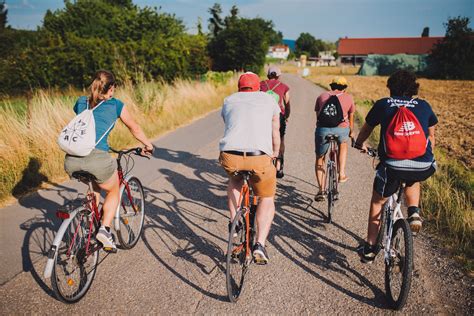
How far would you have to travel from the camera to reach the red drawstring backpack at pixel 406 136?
2.74 metres

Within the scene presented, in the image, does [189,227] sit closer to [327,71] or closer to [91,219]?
[91,219]

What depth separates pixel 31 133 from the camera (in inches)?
259

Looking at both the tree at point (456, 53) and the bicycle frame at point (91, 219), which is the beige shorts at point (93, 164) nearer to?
the bicycle frame at point (91, 219)

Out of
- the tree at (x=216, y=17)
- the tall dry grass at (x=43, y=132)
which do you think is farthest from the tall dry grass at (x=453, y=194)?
the tree at (x=216, y=17)

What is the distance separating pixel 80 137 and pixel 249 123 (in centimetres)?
152

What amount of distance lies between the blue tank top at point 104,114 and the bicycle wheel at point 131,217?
92cm

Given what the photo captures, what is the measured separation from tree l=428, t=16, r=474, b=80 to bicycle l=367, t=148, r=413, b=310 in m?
45.3

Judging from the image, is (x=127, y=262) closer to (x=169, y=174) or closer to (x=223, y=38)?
(x=169, y=174)

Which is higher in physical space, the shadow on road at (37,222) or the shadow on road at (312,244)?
the shadow on road at (37,222)

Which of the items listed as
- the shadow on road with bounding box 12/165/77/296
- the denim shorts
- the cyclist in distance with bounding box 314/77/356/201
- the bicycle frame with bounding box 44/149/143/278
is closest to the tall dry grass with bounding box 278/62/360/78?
the cyclist in distance with bounding box 314/77/356/201

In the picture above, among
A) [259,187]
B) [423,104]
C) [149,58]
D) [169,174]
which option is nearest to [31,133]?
[169,174]

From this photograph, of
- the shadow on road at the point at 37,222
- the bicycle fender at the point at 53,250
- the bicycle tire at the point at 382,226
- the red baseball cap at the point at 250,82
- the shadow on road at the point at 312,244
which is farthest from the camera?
the shadow on road at the point at 37,222

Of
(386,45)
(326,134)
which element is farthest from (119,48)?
(386,45)

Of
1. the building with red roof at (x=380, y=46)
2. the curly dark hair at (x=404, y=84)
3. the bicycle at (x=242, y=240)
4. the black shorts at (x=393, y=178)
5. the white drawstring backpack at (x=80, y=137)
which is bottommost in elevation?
the bicycle at (x=242, y=240)
